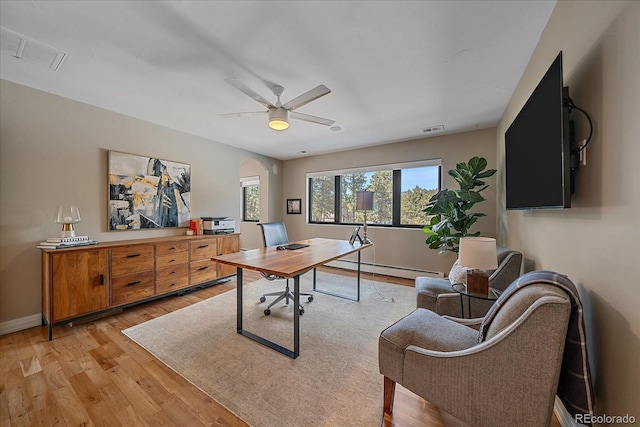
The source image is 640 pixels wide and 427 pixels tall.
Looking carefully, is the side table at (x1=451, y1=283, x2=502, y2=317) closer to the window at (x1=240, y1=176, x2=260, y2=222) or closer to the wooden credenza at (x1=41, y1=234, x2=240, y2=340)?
the wooden credenza at (x1=41, y1=234, x2=240, y2=340)

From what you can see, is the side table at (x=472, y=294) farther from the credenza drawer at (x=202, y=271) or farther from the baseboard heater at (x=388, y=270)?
the credenza drawer at (x=202, y=271)

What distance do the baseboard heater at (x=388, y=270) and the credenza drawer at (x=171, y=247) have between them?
8.13 feet

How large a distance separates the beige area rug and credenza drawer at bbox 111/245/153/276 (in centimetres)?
68

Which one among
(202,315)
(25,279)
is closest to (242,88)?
(202,315)

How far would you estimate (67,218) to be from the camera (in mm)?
2518

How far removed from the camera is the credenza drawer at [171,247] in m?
3.04

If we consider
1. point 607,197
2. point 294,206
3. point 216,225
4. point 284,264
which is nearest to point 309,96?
point 284,264

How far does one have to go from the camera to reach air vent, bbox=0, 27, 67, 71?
1.68 m

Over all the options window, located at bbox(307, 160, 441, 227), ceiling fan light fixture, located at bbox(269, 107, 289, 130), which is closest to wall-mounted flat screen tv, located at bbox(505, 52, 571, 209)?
ceiling fan light fixture, located at bbox(269, 107, 289, 130)

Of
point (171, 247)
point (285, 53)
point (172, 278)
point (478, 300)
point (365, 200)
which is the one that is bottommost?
point (172, 278)

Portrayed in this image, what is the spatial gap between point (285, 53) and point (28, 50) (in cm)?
200

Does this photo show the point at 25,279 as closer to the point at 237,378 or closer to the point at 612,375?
the point at 237,378

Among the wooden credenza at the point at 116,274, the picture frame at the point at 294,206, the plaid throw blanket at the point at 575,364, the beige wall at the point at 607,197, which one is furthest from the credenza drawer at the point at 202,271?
the beige wall at the point at 607,197

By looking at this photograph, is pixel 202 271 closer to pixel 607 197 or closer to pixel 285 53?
pixel 285 53
